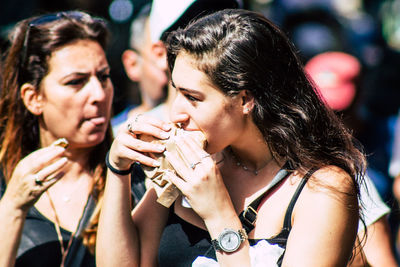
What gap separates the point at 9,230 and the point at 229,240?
1106mm

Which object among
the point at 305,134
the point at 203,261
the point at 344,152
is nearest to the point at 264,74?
the point at 305,134

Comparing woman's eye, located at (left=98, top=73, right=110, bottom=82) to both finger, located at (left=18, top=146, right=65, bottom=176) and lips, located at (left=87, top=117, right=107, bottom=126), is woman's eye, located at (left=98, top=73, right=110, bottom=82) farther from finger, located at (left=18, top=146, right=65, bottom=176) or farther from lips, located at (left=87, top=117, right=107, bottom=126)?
finger, located at (left=18, top=146, right=65, bottom=176)

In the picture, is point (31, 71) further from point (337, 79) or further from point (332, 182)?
point (337, 79)

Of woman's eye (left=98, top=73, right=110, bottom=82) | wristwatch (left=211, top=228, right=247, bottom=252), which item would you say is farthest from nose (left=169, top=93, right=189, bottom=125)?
woman's eye (left=98, top=73, right=110, bottom=82)

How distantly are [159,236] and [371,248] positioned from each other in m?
1.03

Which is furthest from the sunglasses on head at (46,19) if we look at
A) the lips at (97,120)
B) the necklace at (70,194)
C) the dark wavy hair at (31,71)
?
the necklace at (70,194)

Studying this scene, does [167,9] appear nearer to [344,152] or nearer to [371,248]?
[344,152]

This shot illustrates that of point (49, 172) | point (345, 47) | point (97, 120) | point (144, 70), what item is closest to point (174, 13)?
point (97, 120)

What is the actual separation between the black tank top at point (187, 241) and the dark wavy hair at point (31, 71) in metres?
0.69

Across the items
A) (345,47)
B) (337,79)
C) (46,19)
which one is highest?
(46,19)

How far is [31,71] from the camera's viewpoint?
294cm

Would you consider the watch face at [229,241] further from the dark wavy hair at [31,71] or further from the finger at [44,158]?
the dark wavy hair at [31,71]

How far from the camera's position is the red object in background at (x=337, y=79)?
4215 mm

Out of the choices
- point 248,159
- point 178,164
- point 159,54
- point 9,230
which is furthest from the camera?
point 159,54
